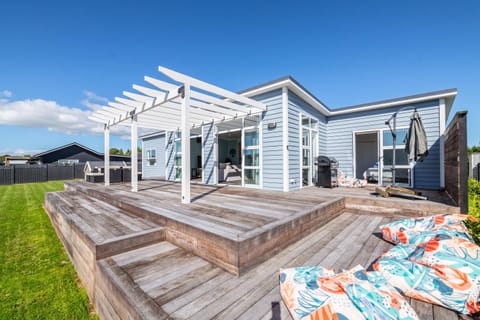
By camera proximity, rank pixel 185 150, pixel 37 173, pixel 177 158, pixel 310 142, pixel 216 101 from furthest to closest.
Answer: pixel 37 173 → pixel 177 158 → pixel 310 142 → pixel 216 101 → pixel 185 150

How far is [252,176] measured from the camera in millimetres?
6078

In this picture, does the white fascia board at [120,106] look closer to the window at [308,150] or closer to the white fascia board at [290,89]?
the white fascia board at [290,89]

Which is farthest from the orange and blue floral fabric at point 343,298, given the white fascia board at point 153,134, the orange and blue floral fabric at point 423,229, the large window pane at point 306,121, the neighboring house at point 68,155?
the neighboring house at point 68,155

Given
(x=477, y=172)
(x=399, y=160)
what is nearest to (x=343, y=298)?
(x=399, y=160)

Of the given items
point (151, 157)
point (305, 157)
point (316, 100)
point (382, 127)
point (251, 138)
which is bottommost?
point (305, 157)

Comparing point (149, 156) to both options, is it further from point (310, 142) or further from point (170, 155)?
point (310, 142)

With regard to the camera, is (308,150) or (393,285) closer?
(393,285)

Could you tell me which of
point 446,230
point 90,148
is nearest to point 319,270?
point 446,230

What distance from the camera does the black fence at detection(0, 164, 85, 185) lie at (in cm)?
1357

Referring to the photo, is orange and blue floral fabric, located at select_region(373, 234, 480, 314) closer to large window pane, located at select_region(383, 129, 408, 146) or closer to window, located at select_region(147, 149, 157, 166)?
large window pane, located at select_region(383, 129, 408, 146)

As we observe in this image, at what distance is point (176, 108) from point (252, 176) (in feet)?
10.2

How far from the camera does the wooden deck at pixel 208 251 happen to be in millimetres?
1409

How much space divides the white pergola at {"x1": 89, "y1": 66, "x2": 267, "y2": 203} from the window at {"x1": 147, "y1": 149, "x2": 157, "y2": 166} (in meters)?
4.06

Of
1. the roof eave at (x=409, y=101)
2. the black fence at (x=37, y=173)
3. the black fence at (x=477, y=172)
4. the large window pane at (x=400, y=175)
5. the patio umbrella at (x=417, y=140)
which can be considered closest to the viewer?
the patio umbrella at (x=417, y=140)
